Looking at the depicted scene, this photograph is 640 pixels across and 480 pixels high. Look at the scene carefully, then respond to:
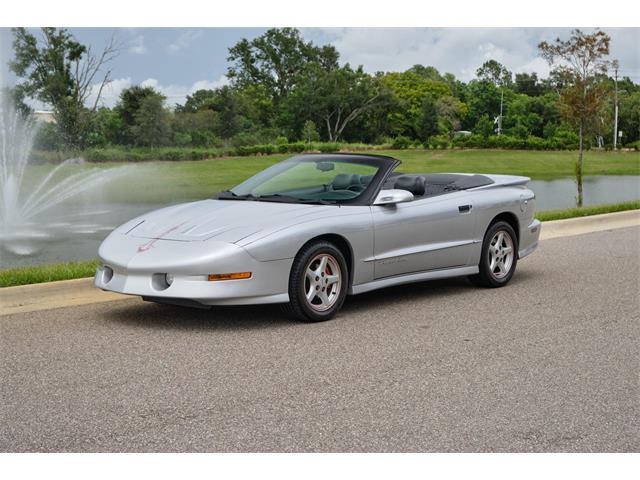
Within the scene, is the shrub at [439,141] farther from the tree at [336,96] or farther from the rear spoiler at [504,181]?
the rear spoiler at [504,181]

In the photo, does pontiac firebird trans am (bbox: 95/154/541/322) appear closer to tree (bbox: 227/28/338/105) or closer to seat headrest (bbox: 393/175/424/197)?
seat headrest (bbox: 393/175/424/197)

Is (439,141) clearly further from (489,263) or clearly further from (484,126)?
(489,263)

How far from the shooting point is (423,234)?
28.3ft

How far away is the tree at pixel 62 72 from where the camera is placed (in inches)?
1272

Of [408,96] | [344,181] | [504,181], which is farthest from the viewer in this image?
[408,96]

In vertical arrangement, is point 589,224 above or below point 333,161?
below

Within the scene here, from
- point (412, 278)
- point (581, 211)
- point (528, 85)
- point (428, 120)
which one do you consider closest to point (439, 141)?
point (428, 120)

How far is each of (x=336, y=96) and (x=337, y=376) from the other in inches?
868

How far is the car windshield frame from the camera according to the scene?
8312mm

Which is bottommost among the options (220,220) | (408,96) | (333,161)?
(220,220)

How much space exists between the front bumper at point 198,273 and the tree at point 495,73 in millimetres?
29173

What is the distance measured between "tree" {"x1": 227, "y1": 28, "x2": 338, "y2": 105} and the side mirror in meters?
21.1

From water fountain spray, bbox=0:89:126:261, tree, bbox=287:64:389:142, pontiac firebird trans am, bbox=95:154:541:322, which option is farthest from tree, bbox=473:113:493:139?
pontiac firebird trans am, bbox=95:154:541:322
